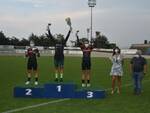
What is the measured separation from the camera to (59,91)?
18.1 metres

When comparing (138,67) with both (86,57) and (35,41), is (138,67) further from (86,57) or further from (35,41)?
(35,41)

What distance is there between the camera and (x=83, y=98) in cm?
1823

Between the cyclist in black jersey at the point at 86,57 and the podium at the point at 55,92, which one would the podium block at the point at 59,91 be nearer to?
the podium at the point at 55,92

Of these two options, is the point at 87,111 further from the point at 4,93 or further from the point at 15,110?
the point at 4,93

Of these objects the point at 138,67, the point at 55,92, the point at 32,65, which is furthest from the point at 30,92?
the point at 138,67

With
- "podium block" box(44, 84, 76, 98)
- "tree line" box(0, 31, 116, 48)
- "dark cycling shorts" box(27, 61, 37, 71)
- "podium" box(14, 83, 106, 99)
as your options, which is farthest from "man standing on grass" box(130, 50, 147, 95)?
"tree line" box(0, 31, 116, 48)

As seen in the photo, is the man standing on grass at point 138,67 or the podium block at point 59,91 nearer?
the podium block at point 59,91

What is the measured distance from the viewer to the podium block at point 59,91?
702 inches

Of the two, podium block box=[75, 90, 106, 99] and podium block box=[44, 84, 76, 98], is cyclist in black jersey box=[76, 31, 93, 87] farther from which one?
podium block box=[44, 84, 76, 98]

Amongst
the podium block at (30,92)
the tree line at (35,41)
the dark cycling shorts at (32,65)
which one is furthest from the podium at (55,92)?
the tree line at (35,41)

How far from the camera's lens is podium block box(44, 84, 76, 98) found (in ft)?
58.5

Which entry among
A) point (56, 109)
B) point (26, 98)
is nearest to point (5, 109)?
point (56, 109)

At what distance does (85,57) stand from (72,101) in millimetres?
3186

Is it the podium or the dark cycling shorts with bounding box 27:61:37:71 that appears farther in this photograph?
the dark cycling shorts with bounding box 27:61:37:71
